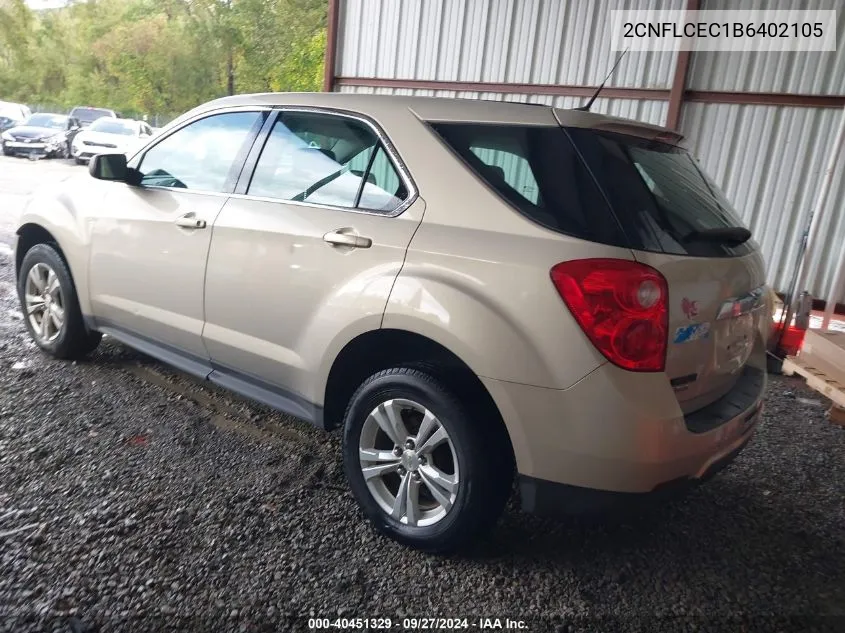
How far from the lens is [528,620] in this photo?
86.7 inches

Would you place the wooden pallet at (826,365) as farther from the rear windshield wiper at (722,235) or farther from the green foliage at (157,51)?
the green foliage at (157,51)

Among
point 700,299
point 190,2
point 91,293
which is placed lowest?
point 91,293

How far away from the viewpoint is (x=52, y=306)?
414 centimetres

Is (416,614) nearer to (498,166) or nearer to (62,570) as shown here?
(62,570)

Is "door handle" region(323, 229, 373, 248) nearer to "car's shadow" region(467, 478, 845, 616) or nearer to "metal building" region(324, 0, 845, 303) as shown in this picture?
"car's shadow" region(467, 478, 845, 616)

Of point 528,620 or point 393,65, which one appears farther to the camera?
point 393,65

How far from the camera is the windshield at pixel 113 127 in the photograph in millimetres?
20375

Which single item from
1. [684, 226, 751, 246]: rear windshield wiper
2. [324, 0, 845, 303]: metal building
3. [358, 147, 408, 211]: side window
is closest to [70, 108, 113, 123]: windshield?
[324, 0, 845, 303]: metal building

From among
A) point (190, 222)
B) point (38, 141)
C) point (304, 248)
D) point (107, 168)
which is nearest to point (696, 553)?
point (304, 248)

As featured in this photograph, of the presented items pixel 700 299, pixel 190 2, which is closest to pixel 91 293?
pixel 700 299

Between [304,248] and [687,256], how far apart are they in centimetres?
149

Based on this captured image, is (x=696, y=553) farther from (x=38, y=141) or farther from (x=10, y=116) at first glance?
(x=10, y=116)

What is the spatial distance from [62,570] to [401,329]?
1455 mm

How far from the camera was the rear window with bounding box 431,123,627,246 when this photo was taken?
2133mm
